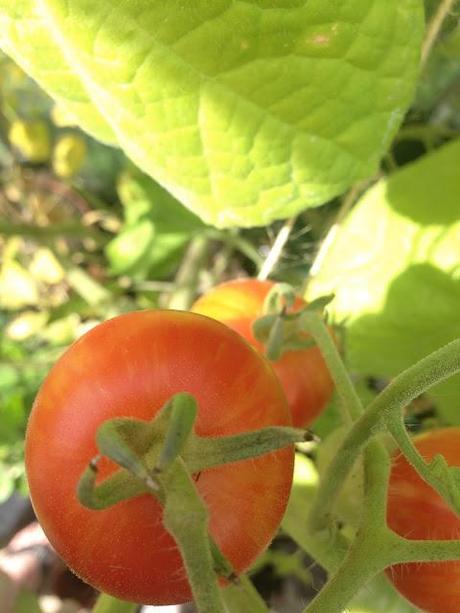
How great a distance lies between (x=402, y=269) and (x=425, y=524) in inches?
11.0

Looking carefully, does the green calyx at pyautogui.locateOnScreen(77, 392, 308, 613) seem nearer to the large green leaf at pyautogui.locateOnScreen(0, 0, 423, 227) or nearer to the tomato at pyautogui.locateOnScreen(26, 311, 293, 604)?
the tomato at pyautogui.locateOnScreen(26, 311, 293, 604)

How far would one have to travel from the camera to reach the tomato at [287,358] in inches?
20.6

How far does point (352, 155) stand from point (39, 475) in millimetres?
299

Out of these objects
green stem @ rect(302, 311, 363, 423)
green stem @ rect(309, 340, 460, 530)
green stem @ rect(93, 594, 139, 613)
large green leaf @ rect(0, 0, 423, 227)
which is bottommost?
green stem @ rect(93, 594, 139, 613)

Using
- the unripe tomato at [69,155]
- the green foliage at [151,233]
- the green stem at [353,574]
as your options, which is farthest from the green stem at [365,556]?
the unripe tomato at [69,155]

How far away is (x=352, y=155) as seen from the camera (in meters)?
0.53

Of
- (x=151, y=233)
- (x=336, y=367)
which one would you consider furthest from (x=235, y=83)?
(x=151, y=233)

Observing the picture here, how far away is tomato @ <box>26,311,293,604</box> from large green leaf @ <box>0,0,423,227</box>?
0.53ft

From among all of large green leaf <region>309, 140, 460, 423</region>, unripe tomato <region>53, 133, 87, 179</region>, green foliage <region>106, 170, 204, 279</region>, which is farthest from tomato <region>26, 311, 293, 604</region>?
unripe tomato <region>53, 133, 87, 179</region>

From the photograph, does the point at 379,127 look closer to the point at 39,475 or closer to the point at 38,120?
the point at 39,475

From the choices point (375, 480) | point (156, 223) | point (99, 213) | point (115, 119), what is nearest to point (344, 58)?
point (115, 119)

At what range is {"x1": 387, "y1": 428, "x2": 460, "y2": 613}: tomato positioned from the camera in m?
0.39

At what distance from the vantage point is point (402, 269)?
65 centimetres

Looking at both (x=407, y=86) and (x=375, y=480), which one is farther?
(x=407, y=86)
